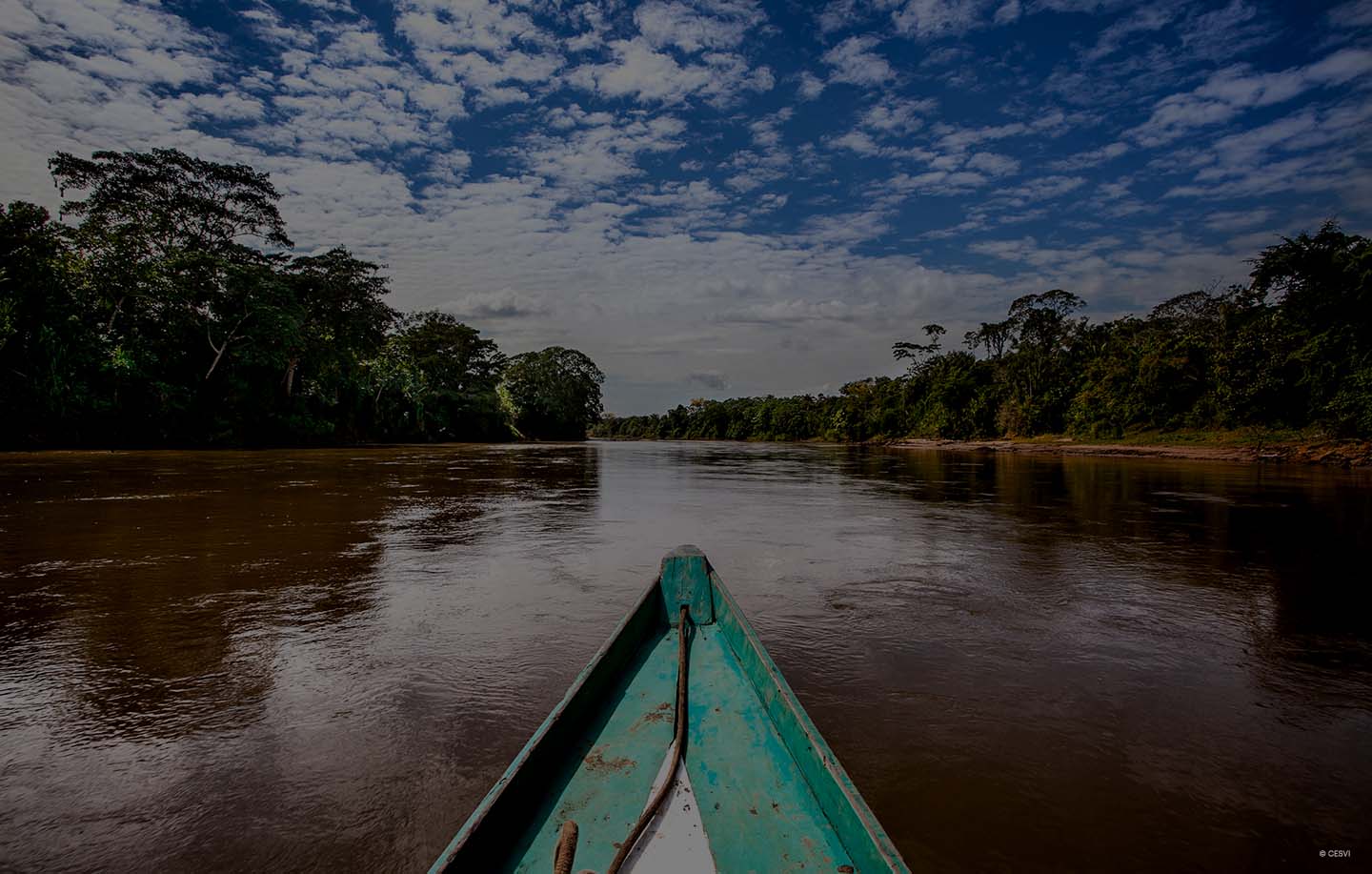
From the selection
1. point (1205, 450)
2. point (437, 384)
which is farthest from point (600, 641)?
point (437, 384)

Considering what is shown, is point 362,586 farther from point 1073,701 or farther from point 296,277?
point 296,277

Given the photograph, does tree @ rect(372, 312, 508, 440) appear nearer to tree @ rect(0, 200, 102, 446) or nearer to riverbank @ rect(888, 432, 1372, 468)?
tree @ rect(0, 200, 102, 446)

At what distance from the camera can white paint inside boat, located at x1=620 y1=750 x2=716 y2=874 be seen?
1536 millimetres

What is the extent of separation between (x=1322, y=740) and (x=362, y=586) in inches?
235

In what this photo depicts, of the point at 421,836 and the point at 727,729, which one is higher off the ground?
the point at 727,729

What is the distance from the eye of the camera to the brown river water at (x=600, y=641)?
2115 mm

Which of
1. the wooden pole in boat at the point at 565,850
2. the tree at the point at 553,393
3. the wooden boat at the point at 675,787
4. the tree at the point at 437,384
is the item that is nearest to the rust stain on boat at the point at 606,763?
the wooden boat at the point at 675,787

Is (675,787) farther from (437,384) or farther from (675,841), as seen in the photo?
(437,384)

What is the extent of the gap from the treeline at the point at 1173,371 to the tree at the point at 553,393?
82.8 ft

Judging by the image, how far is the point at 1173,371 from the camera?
30719mm

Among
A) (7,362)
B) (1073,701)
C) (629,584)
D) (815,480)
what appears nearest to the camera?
(1073,701)

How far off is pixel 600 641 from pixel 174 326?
26.2 meters

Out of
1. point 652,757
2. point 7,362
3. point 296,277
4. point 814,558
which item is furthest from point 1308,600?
point 296,277

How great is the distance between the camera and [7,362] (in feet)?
58.6
